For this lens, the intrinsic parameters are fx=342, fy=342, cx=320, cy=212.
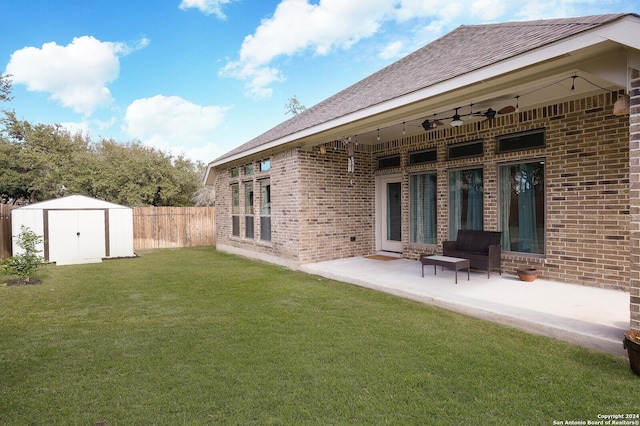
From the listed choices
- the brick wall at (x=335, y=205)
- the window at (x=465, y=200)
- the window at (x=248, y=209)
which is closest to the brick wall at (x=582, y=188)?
the window at (x=465, y=200)

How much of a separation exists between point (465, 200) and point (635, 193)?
413 cm

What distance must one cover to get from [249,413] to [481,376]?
6.25 ft

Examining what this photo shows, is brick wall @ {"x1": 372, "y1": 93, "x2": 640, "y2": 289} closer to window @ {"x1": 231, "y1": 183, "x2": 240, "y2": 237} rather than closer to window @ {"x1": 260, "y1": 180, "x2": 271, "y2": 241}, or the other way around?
window @ {"x1": 260, "y1": 180, "x2": 271, "y2": 241}

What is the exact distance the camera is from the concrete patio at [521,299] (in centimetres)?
360

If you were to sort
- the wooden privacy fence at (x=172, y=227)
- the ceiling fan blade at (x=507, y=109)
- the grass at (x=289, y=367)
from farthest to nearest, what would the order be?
the wooden privacy fence at (x=172, y=227) < the ceiling fan blade at (x=507, y=109) < the grass at (x=289, y=367)

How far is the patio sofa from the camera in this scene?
6.05 m

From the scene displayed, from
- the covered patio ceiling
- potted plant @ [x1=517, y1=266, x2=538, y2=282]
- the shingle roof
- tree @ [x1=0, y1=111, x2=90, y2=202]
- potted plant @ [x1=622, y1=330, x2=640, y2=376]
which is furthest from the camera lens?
tree @ [x1=0, y1=111, x2=90, y2=202]

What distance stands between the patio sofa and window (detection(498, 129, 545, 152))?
5.35ft

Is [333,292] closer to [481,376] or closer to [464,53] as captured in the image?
[481,376]

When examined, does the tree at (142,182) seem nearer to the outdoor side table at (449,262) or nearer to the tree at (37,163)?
the tree at (37,163)

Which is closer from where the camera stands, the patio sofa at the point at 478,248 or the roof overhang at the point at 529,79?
the roof overhang at the point at 529,79

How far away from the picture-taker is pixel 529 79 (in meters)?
4.30

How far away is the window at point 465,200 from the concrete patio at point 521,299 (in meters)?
1.05

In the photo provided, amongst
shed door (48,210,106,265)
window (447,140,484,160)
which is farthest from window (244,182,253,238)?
window (447,140,484,160)
